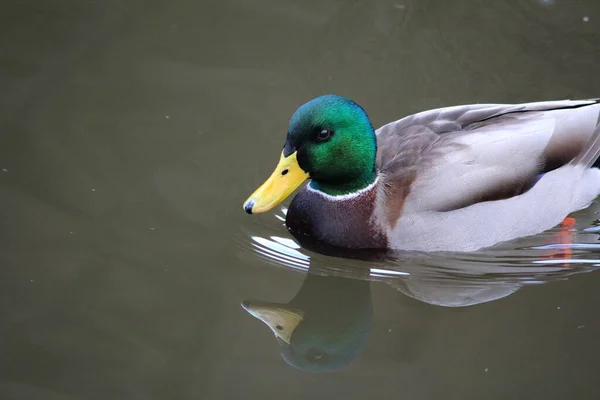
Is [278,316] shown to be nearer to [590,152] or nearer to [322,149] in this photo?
[322,149]

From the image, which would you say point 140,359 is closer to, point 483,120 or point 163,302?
point 163,302

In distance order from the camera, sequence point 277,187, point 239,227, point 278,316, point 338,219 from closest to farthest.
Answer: point 278,316 → point 277,187 → point 338,219 → point 239,227

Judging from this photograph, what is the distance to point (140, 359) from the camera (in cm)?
466

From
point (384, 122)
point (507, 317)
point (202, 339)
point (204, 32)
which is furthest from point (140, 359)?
point (204, 32)

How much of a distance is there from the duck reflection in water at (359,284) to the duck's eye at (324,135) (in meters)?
0.74

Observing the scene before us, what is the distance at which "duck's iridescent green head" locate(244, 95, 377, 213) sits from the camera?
205 inches

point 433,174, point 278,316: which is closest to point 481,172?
point 433,174

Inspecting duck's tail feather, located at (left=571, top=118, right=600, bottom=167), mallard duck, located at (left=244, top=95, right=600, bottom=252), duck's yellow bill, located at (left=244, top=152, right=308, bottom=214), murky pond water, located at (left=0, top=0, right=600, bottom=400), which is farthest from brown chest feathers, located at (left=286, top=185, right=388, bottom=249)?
duck's tail feather, located at (left=571, top=118, right=600, bottom=167)

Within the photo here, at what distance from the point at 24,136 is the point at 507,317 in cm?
366

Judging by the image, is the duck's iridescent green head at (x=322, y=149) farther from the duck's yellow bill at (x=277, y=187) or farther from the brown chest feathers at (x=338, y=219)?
the brown chest feathers at (x=338, y=219)

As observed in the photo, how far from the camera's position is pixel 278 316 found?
511cm

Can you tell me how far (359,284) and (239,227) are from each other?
915 millimetres

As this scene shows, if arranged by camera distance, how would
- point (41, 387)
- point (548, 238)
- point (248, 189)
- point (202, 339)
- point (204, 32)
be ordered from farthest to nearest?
point (204, 32)
point (248, 189)
point (548, 238)
point (202, 339)
point (41, 387)

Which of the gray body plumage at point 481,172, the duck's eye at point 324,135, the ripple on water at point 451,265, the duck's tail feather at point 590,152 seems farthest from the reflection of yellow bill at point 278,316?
the duck's tail feather at point 590,152
